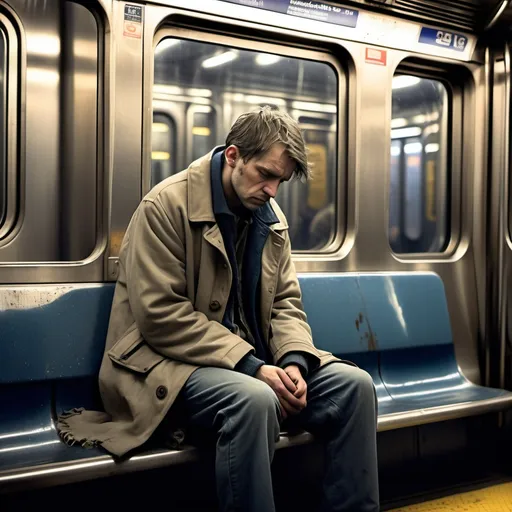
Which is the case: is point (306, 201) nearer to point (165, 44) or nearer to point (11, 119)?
point (165, 44)

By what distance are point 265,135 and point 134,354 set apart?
902mm

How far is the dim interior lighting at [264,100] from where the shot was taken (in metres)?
3.56

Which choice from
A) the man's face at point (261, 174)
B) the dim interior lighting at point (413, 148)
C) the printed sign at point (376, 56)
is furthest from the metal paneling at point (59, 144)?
the dim interior lighting at point (413, 148)

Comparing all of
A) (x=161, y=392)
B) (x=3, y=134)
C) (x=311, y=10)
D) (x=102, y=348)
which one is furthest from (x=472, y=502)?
(x=3, y=134)

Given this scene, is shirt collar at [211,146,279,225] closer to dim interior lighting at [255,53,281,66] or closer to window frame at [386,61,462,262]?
dim interior lighting at [255,53,281,66]

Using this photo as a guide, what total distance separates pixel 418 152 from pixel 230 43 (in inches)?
54.2

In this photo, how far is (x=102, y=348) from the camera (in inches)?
112

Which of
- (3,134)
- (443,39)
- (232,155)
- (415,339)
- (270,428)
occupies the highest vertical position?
(443,39)

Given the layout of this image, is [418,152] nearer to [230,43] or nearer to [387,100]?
[387,100]

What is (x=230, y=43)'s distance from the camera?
11.0ft

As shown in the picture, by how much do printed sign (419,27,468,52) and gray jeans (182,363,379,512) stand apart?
2052 mm

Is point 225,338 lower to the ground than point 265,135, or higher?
lower

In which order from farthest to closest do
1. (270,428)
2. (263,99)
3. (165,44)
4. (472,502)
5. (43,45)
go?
(263,99), (472,502), (165,44), (43,45), (270,428)

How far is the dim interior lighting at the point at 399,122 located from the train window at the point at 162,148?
1.36 m
